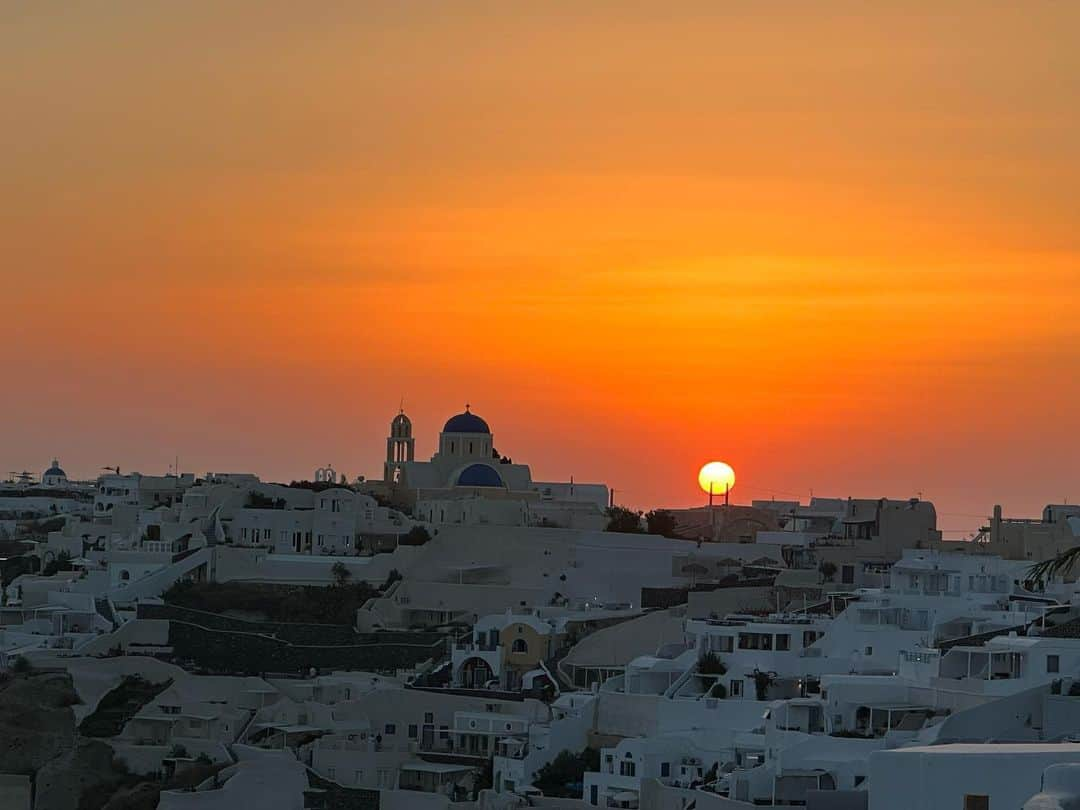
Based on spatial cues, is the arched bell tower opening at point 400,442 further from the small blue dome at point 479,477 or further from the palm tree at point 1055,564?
the palm tree at point 1055,564

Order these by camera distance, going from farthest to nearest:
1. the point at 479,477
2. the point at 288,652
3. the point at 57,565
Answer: the point at 479,477, the point at 57,565, the point at 288,652

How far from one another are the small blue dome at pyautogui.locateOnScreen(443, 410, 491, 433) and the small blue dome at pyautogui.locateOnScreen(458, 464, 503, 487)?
2.69m

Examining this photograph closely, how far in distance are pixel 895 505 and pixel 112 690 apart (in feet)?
53.6

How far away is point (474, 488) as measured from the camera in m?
57.4

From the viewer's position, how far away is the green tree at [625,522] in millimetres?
53594

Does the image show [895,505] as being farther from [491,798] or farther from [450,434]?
[491,798]

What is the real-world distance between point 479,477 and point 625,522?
4940mm

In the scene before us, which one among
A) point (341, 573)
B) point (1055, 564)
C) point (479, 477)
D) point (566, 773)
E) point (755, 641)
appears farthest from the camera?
point (479, 477)

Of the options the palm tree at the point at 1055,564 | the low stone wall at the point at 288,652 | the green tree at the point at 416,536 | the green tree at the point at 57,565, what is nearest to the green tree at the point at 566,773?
the low stone wall at the point at 288,652

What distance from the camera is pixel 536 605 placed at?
4534 centimetres

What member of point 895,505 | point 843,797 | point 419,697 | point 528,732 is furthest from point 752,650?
point 895,505

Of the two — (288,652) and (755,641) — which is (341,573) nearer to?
(288,652)

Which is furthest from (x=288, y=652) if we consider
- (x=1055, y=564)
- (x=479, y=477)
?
(x=1055, y=564)

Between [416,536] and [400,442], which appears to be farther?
[400,442]
